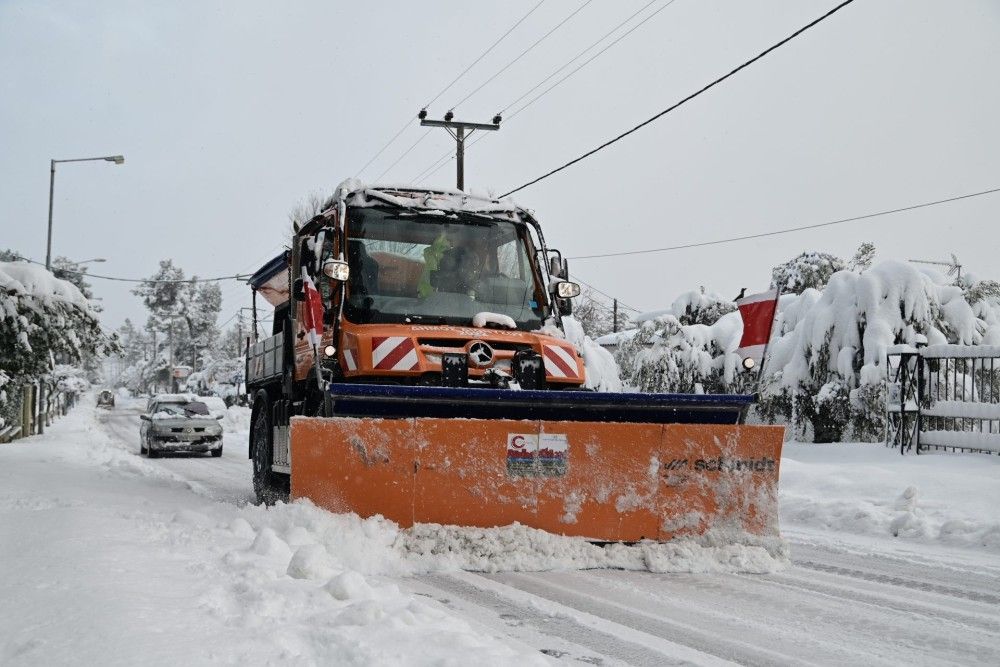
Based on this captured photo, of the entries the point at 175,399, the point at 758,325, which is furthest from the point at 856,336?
the point at 175,399

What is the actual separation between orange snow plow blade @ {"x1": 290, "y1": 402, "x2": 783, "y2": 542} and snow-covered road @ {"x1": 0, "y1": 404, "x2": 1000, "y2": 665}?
0.97 feet

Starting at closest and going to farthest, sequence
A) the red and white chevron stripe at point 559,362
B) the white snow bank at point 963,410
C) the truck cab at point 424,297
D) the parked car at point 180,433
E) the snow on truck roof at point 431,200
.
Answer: the truck cab at point 424,297 < the red and white chevron stripe at point 559,362 < the snow on truck roof at point 431,200 < the white snow bank at point 963,410 < the parked car at point 180,433

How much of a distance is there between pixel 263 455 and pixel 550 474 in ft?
16.5

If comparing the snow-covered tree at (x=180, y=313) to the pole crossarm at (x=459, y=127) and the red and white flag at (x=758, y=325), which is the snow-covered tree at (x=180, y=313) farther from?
the red and white flag at (x=758, y=325)

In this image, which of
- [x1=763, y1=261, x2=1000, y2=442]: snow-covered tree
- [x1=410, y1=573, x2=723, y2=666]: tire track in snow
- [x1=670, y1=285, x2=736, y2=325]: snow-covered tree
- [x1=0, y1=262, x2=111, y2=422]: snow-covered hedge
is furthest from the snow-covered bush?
[x1=410, y1=573, x2=723, y2=666]: tire track in snow

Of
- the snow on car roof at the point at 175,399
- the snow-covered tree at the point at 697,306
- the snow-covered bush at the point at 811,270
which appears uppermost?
the snow-covered bush at the point at 811,270

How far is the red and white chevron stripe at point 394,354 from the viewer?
7.15 m

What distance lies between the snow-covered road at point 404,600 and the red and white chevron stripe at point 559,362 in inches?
76.3

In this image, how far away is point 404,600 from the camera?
15.1 ft

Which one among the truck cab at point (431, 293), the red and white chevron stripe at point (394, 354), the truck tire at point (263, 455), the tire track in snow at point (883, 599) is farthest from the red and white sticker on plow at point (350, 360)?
the tire track in snow at point (883, 599)

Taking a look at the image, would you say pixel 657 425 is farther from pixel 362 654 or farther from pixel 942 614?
pixel 362 654

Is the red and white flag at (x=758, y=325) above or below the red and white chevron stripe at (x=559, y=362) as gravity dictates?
above

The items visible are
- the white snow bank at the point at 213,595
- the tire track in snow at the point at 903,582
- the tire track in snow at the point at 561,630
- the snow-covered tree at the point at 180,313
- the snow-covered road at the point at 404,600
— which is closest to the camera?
the white snow bank at the point at 213,595

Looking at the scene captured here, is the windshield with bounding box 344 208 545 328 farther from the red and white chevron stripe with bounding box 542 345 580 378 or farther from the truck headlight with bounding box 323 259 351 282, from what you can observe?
the red and white chevron stripe with bounding box 542 345 580 378
